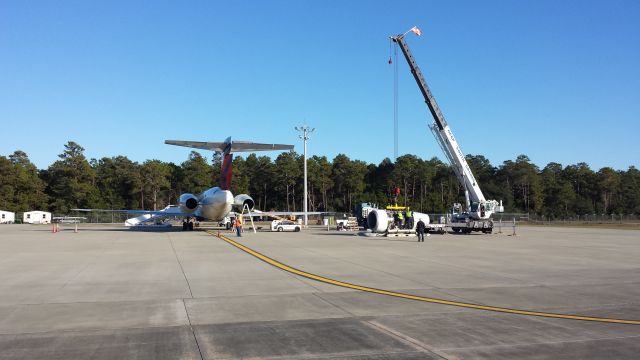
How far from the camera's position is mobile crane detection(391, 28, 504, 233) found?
1619 inches

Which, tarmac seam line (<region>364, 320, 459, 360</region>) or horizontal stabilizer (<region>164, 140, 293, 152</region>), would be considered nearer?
tarmac seam line (<region>364, 320, 459, 360</region>)

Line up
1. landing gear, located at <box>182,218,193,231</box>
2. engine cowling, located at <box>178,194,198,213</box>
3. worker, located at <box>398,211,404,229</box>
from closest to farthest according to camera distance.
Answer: worker, located at <box>398,211,404,229</box>
engine cowling, located at <box>178,194,198,213</box>
landing gear, located at <box>182,218,193,231</box>

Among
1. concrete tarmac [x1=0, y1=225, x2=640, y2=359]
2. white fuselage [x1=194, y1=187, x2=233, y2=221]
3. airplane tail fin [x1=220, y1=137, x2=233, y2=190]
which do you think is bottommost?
concrete tarmac [x1=0, y1=225, x2=640, y2=359]

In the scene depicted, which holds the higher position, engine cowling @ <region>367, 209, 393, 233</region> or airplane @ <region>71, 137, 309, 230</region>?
airplane @ <region>71, 137, 309, 230</region>

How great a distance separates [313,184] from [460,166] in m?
80.4

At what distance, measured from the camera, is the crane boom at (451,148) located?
4112cm

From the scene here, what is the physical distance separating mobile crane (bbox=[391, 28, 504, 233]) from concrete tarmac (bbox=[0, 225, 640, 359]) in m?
23.1

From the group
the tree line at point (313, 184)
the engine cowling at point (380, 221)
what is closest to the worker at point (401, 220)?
the engine cowling at point (380, 221)

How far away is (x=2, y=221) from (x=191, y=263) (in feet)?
279

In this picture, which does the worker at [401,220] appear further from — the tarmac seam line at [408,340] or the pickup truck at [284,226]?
the tarmac seam line at [408,340]

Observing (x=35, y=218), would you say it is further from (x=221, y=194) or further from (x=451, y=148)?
(x=451, y=148)

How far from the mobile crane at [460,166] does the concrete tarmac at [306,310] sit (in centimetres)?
2306

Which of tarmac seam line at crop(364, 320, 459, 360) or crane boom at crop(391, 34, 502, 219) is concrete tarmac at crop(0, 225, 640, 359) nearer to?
tarmac seam line at crop(364, 320, 459, 360)

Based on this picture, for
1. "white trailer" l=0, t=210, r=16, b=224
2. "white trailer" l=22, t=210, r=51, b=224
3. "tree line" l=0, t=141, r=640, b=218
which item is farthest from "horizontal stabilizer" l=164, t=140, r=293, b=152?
"tree line" l=0, t=141, r=640, b=218
